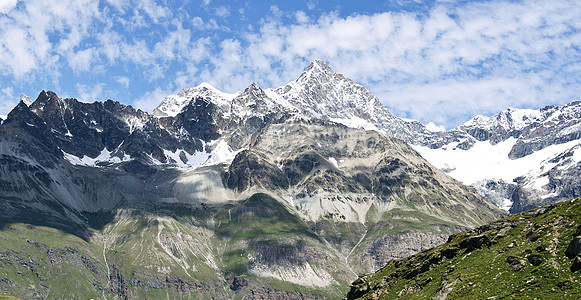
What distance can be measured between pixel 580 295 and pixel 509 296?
894cm

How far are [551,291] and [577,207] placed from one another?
25227 millimetres

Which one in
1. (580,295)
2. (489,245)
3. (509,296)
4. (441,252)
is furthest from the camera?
(441,252)

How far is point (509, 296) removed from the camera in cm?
6806

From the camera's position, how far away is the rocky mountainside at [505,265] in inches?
2667

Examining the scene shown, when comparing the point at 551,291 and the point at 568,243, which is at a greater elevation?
the point at 568,243

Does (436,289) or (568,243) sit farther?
(436,289)

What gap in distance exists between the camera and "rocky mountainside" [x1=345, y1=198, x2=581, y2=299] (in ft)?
222

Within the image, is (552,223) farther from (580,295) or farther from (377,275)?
(377,275)

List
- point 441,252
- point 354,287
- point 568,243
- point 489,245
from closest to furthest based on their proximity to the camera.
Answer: point 568,243, point 489,245, point 441,252, point 354,287

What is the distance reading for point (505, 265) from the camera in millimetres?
78125

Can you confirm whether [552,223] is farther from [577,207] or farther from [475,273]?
[475,273]

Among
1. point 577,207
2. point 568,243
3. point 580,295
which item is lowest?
point 580,295

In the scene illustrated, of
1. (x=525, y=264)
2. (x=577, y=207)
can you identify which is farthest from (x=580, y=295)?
(x=577, y=207)

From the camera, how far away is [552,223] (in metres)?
82.8
